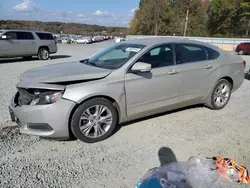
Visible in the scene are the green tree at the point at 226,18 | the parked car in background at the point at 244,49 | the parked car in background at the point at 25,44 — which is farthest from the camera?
the green tree at the point at 226,18

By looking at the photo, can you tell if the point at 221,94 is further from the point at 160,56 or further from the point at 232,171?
the point at 232,171

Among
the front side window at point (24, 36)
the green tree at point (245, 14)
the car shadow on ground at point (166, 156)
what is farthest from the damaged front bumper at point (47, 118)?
the green tree at point (245, 14)

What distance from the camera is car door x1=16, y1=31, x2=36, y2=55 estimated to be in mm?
11766

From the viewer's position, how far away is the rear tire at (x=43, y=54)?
42.1ft

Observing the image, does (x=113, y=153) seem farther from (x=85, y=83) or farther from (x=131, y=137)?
(x=85, y=83)

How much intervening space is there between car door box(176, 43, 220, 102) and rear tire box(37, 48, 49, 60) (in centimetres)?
1102

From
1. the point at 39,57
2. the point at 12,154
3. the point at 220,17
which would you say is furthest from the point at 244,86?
the point at 220,17

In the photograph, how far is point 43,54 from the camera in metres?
13.0

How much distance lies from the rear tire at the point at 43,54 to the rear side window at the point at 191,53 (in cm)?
1101

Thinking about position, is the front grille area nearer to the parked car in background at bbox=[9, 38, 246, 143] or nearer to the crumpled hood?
the parked car in background at bbox=[9, 38, 246, 143]

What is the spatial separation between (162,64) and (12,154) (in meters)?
2.75

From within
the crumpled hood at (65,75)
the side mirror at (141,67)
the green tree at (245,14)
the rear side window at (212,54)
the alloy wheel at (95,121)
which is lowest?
the alloy wheel at (95,121)

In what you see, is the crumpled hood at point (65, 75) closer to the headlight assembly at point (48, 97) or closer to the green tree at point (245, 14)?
the headlight assembly at point (48, 97)

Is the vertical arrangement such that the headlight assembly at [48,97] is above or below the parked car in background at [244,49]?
below
